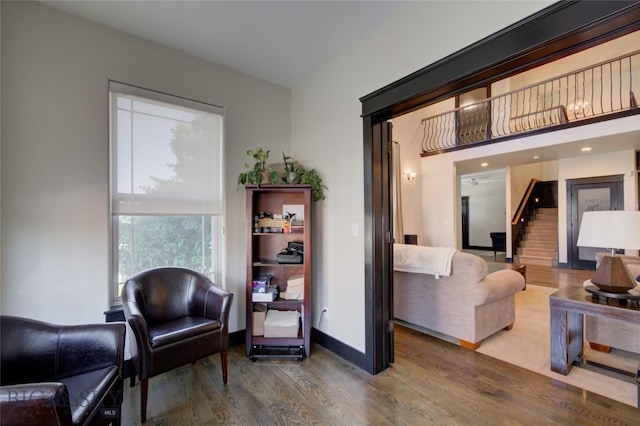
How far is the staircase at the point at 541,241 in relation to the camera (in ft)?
24.4

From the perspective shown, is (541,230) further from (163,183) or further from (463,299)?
(163,183)

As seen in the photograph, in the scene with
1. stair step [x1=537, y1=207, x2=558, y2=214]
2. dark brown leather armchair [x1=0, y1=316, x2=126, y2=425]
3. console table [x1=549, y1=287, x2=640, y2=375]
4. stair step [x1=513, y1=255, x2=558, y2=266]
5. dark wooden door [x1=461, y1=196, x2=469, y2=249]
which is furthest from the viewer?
dark wooden door [x1=461, y1=196, x2=469, y2=249]

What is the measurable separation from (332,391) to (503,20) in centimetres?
260

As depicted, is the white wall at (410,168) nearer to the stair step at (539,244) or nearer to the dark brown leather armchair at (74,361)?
the stair step at (539,244)

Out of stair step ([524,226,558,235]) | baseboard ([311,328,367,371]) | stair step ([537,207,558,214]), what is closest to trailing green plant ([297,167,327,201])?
baseboard ([311,328,367,371])

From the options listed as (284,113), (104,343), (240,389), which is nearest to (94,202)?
(104,343)

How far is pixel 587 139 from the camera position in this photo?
5.01 metres

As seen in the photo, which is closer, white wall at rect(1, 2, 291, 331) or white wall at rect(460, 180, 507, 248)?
white wall at rect(1, 2, 291, 331)

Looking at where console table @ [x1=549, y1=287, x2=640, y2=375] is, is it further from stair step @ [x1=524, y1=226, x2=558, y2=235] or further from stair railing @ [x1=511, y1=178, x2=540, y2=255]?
stair step @ [x1=524, y1=226, x2=558, y2=235]

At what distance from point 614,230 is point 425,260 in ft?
4.65

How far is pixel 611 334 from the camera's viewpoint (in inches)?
95.9

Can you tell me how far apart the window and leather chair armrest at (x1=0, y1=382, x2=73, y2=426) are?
139cm

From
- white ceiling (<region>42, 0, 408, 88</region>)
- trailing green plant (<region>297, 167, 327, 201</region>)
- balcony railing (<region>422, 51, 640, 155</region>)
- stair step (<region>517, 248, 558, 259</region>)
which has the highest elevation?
balcony railing (<region>422, 51, 640, 155</region>)

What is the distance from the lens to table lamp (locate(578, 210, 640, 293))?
1913mm
